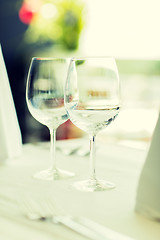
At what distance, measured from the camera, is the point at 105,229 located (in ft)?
1.75

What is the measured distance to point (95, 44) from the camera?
178 inches

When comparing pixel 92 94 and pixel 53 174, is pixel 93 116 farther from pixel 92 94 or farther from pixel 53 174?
pixel 53 174

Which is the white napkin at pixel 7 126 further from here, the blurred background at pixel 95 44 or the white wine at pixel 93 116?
the blurred background at pixel 95 44

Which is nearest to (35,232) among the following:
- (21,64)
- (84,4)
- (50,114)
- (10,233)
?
(10,233)

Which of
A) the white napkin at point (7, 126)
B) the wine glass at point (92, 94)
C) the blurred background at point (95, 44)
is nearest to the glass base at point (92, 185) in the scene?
the wine glass at point (92, 94)

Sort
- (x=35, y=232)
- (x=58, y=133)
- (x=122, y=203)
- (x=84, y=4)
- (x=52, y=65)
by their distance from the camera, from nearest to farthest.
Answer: (x=35, y=232)
(x=122, y=203)
(x=52, y=65)
(x=58, y=133)
(x=84, y=4)

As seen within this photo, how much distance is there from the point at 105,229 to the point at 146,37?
4706 millimetres

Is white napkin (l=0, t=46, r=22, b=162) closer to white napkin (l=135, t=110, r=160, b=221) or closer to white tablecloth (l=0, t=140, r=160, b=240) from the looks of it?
white tablecloth (l=0, t=140, r=160, b=240)

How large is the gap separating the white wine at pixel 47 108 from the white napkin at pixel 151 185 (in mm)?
258

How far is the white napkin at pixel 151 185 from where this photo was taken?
1.91 feet

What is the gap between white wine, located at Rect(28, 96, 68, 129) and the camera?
2.71 ft

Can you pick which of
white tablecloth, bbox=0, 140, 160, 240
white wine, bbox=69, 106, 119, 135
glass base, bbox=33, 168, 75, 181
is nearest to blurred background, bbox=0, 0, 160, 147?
white tablecloth, bbox=0, 140, 160, 240

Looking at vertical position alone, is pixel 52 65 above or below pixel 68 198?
above

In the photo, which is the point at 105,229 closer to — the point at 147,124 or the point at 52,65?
the point at 52,65
